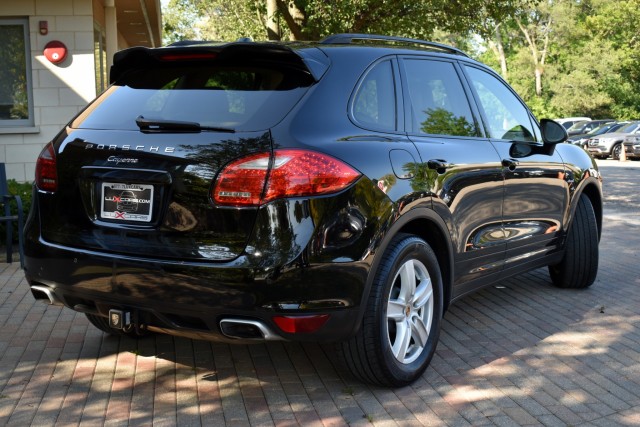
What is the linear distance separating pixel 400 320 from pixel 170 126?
1563 mm

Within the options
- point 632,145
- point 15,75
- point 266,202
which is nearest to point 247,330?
point 266,202

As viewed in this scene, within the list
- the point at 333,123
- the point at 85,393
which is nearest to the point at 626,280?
the point at 333,123

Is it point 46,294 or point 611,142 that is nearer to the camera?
point 46,294

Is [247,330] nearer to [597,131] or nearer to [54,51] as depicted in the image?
[54,51]

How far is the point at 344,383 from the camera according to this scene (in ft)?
15.3

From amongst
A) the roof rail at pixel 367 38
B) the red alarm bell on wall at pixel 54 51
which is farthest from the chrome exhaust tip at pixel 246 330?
the red alarm bell on wall at pixel 54 51

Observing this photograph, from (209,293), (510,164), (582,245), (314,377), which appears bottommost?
(314,377)

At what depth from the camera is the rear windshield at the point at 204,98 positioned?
4082 millimetres

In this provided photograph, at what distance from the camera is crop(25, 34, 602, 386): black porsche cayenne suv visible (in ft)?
12.7

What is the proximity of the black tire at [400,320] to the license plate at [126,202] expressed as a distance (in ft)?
3.81

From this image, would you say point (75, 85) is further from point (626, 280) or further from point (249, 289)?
point (249, 289)

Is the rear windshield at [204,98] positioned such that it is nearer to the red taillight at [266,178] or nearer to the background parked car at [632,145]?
the red taillight at [266,178]

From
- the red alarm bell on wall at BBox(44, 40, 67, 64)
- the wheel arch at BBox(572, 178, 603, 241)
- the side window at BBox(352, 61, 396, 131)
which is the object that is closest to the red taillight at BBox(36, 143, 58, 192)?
the side window at BBox(352, 61, 396, 131)

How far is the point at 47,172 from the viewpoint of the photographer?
14.5 feet
